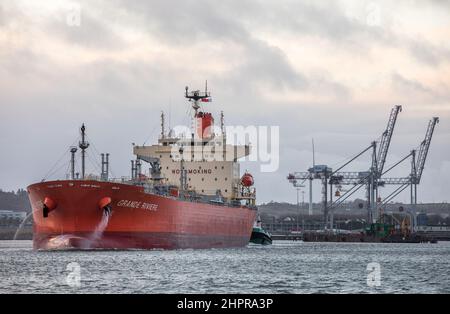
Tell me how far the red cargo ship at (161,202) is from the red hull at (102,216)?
6 cm

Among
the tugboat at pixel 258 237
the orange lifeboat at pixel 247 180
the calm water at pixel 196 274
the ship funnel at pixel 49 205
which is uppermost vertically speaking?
the orange lifeboat at pixel 247 180

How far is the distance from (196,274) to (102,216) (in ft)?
46.0

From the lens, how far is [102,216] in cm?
5859

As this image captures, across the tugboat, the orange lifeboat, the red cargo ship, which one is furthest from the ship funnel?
the tugboat

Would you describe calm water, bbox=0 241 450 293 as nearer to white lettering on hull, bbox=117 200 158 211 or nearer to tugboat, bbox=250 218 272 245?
white lettering on hull, bbox=117 200 158 211

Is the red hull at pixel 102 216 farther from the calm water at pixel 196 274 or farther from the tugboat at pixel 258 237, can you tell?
the tugboat at pixel 258 237

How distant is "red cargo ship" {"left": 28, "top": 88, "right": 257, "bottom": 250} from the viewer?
5816cm

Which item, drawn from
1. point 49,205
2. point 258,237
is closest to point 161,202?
point 49,205

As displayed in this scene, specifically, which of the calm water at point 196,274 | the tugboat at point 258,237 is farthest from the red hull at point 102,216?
the tugboat at point 258,237

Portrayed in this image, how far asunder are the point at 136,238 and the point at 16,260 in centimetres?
804

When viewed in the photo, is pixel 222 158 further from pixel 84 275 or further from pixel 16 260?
pixel 84 275

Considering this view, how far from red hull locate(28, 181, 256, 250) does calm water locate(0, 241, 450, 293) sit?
100 centimetres

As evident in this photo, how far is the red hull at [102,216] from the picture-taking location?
5788cm

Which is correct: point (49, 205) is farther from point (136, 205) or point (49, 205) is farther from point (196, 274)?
point (196, 274)
